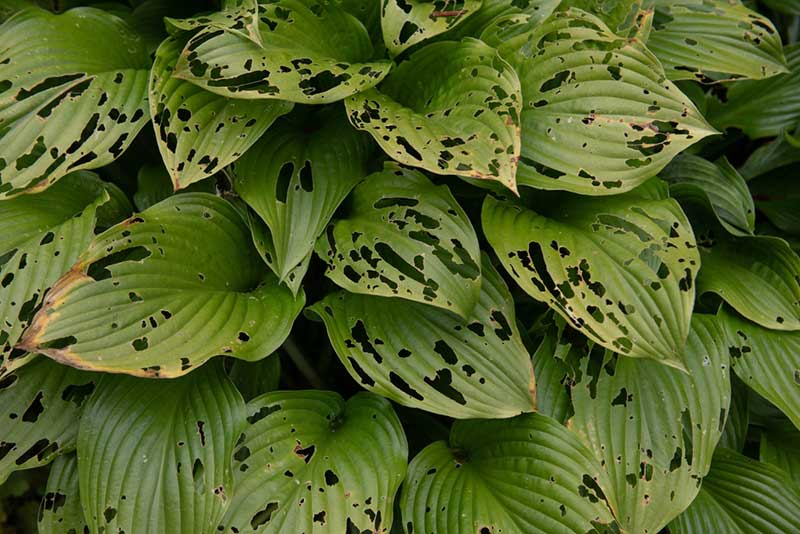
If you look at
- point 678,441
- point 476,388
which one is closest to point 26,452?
point 476,388

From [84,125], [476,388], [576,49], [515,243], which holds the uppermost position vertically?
[576,49]

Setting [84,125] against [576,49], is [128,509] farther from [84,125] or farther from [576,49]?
[576,49]

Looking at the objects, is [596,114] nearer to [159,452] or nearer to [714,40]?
[714,40]

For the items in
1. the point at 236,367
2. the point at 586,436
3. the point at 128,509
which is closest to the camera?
the point at 128,509

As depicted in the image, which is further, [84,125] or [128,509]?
[84,125]

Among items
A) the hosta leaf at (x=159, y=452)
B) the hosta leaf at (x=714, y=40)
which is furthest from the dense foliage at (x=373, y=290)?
the hosta leaf at (x=714, y=40)

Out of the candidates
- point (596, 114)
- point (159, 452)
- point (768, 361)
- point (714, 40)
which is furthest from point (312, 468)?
point (714, 40)

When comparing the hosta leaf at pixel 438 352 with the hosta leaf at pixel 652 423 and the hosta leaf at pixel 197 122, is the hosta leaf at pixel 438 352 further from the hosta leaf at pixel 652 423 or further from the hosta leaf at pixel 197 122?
the hosta leaf at pixel 197 122
